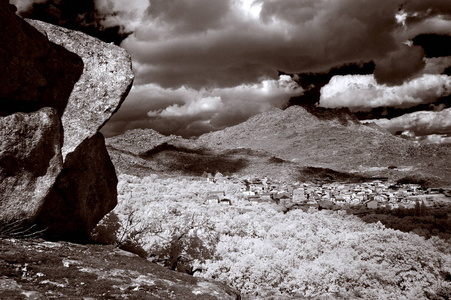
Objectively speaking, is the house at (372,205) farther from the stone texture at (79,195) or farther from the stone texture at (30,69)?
the stone texture at (30,69)

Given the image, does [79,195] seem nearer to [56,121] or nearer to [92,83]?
[56,121]

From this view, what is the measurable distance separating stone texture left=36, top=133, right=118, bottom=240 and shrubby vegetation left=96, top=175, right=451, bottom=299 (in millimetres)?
613

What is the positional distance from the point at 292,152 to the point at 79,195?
5546cm

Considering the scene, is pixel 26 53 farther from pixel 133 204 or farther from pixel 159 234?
pixel 133 204

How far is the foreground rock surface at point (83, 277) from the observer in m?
2.95

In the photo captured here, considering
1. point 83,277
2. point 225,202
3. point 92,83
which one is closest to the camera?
point 83,277

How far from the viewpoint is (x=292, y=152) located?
5906 cm

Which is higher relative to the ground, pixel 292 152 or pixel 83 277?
pixel 292 152

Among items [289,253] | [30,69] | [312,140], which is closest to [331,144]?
[312,140]

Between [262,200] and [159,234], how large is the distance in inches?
239

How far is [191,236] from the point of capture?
21.6ft

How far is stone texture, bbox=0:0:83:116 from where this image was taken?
4.16m

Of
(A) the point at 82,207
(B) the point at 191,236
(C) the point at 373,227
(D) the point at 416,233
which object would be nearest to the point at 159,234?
(B) the point at 191,236

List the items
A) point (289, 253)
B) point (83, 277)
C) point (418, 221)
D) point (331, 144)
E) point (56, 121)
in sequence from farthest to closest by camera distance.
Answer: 1. point (331, 144)
2. point (418, 221)
3. point (289, 253)
4. point (56, 121)
5. point (83, 277)
